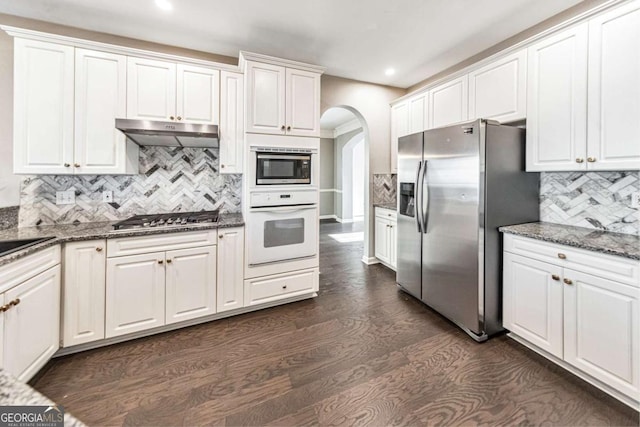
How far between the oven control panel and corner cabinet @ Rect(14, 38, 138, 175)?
46.8 inches

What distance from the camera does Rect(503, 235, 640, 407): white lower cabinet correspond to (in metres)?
1.59

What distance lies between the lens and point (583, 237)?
194 centimetres

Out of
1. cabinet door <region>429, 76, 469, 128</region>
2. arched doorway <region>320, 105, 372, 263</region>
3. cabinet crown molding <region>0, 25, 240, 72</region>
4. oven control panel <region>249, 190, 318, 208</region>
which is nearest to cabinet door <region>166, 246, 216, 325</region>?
oven control panel <region>249, 190, 318, 208</region>

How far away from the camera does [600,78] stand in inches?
74.8

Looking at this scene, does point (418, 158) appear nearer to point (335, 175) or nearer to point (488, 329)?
point (488, 329)

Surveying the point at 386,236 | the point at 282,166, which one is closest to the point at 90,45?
the point at 282,166

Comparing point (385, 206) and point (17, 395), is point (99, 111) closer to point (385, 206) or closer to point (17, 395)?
point (17, 395)

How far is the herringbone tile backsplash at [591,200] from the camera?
204 centimetres

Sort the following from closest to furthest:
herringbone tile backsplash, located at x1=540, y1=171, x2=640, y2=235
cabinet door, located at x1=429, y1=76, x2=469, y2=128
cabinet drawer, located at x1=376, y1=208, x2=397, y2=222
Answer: herringbone tile backsplash, located at x1=540, y1=171, x2=640, y2=235 < cabinet door, located at x1=429, y1=76, x2=469, y2=128 < cabinet drawer, located at x1=376, y1=208, x2=397, y2=222

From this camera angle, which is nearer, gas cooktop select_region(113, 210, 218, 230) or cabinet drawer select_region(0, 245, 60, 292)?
cabinet drawer select_region(0, 245, 60, 292)

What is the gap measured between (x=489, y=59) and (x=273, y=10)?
210 cm

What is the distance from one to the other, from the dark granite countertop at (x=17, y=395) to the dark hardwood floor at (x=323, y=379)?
4.02 feet

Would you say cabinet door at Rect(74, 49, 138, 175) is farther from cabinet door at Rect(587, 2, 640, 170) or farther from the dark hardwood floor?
cabinet door at Rect(587, 2, 640, 170)

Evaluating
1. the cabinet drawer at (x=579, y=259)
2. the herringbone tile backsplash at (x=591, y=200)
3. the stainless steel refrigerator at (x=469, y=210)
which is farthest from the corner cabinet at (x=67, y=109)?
the herringbone tile backsplash at (x=591, y=200)
